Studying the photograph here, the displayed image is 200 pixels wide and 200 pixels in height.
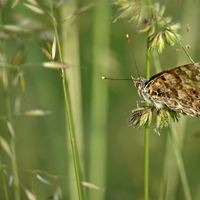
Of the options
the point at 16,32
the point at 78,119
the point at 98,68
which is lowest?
the point at 78,119

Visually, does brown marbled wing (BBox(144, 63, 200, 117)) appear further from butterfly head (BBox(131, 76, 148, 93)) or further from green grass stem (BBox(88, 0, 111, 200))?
green grass stem (BBox(88, 0, 111, 200))

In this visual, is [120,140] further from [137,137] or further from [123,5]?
[123,5]

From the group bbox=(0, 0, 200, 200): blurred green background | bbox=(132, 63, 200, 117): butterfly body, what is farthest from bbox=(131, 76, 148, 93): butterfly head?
bbox=(0, 0, 200, 200): blurred green background

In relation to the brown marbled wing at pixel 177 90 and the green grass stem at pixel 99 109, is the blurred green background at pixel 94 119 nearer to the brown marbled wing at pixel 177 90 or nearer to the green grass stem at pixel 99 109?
the green grass stem at pixel 99 109

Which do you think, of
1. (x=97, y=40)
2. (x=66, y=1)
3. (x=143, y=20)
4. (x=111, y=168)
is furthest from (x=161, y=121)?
(x=111, y=168)

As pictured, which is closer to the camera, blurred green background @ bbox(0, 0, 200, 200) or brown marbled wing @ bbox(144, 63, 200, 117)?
brown marbled wing @ bbox(144, 63, 200, 117)
